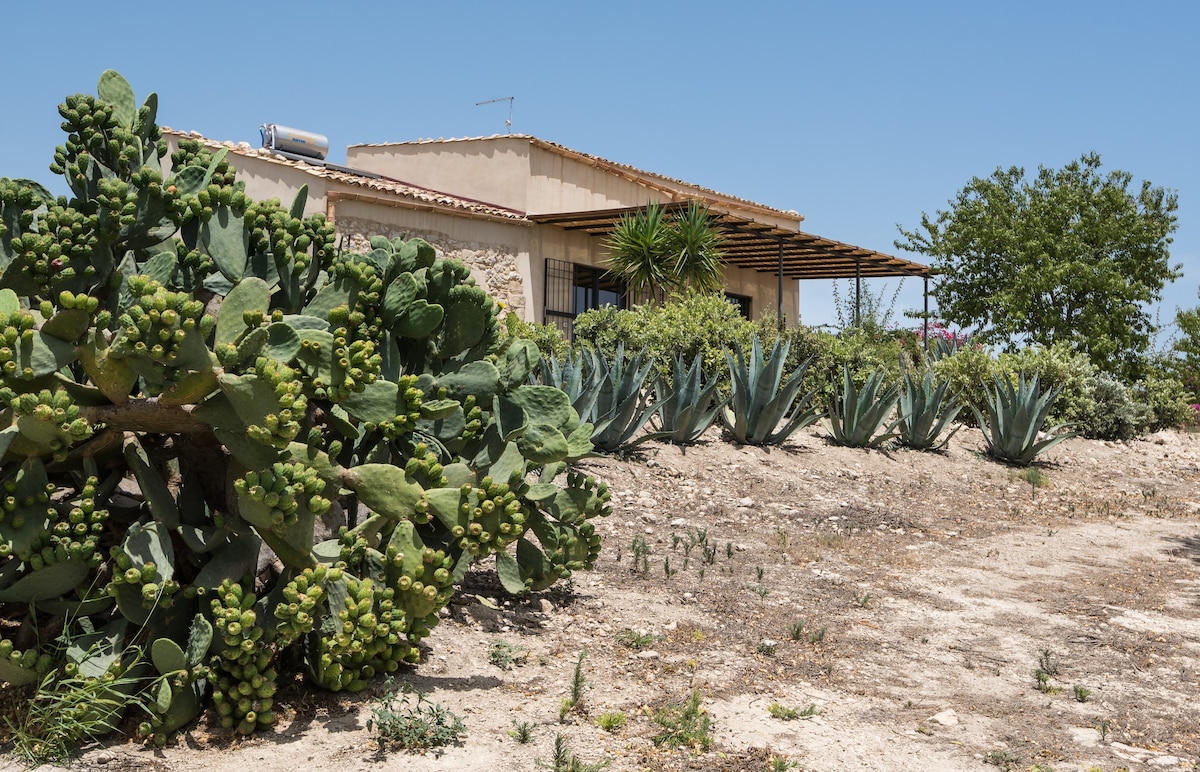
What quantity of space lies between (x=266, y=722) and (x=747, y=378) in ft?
22.8

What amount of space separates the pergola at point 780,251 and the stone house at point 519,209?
0.04 meters

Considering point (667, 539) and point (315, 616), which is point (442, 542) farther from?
point (667, 539)

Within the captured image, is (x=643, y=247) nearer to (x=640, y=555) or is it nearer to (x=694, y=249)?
(x=694, y=249)

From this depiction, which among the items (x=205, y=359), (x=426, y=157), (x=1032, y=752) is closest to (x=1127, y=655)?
(x=1032, y=752)

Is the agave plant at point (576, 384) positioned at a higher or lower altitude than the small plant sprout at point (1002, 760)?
higher

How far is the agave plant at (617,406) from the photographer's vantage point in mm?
8023

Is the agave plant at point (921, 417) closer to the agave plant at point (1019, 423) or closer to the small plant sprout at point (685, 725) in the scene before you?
the agave plant at point (1019, 423)

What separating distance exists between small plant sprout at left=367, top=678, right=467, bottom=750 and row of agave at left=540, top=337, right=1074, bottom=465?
4.43 meters

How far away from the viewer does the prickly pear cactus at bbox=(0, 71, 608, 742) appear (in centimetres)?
297

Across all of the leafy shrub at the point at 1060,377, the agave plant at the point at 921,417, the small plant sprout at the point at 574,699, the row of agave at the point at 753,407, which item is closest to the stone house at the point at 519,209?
the leafy shrub at the point at 1060,377

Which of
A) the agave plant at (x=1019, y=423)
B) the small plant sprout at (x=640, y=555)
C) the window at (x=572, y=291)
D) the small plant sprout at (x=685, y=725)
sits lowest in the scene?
the small plant sprout at (x=685, y=725)

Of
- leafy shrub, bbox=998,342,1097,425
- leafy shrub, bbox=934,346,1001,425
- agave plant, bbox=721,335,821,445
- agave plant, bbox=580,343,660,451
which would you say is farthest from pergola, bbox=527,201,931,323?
agave plant, bbox=580,343,660,451

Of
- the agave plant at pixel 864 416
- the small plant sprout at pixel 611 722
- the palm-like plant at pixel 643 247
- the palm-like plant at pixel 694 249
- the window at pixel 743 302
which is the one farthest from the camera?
the window at pixel 743 302

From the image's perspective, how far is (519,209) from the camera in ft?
57.7
